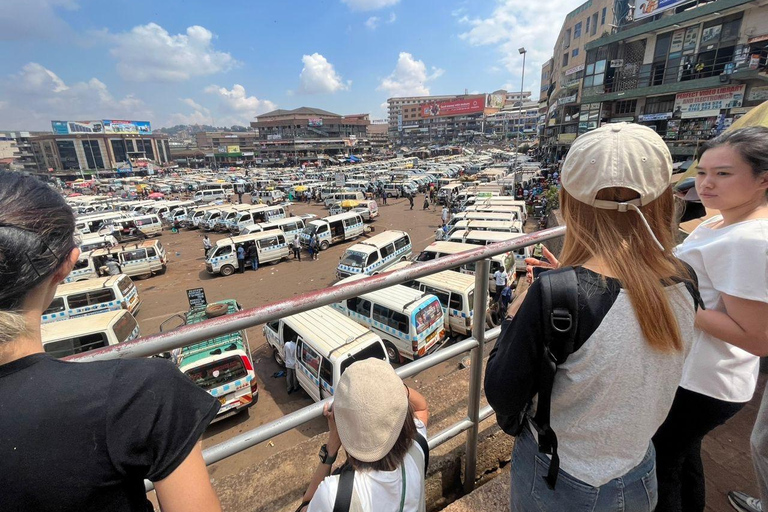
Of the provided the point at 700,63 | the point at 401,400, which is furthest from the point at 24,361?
the point at 700,63

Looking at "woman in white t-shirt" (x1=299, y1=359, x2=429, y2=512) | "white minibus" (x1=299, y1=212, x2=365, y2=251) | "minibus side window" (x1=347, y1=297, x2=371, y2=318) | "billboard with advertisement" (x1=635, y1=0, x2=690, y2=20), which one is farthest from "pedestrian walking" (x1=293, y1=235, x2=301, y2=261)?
"billboard with advertisement" (x1=635, y1=0, x2=690, y2=20)

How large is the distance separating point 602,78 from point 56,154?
98.5 meters

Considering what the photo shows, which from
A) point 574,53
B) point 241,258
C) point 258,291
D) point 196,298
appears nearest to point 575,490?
point 196,298

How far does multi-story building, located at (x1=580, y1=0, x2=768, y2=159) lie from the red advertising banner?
7633cm

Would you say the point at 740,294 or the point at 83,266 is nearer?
the point at 740,294

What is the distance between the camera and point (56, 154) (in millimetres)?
74312

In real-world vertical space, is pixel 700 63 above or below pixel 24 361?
above

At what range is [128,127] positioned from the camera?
84188 millimetres

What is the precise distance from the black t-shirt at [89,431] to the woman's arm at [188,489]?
0.02 metres

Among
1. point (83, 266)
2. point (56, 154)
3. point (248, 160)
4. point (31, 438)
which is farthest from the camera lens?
point (248, 160)

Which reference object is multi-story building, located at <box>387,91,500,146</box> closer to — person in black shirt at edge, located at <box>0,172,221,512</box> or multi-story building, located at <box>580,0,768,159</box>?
multi-story building, located at <box>580,0,768,159</box>

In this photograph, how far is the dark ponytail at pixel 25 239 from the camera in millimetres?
664

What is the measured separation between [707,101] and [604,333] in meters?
29.0

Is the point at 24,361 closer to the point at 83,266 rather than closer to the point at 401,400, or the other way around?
the point at 401,400
